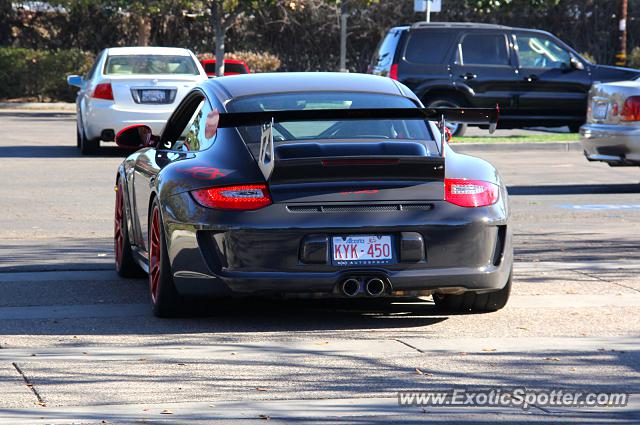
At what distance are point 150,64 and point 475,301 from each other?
14.3 m

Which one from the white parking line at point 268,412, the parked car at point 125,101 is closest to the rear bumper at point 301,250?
the white parking line at point 268,412

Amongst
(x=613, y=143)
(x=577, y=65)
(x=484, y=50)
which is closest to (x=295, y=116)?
(x=613, y=143)

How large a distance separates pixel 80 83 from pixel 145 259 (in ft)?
46.9

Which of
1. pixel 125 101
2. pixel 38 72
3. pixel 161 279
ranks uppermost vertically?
pixel 161 279

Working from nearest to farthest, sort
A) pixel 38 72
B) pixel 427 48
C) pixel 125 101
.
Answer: pixel 125 101 < pixel 427 48 < pixel 38 72

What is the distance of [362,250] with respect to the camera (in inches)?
289

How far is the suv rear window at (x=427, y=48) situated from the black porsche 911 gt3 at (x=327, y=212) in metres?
16.2

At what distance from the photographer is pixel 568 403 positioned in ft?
19.0

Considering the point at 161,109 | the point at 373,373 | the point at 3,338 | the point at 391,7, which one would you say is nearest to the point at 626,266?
the point at 373,373

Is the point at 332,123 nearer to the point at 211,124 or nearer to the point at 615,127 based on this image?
the point at 211,124

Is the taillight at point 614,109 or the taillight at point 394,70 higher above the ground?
the taillight at point 614,109

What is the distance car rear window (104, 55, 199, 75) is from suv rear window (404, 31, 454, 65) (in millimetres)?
4340

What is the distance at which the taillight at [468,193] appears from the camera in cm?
749

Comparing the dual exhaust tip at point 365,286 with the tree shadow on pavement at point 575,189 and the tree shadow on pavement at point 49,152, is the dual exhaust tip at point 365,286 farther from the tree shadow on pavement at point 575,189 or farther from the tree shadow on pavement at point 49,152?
the tree shadow on pavement at point 49,152
